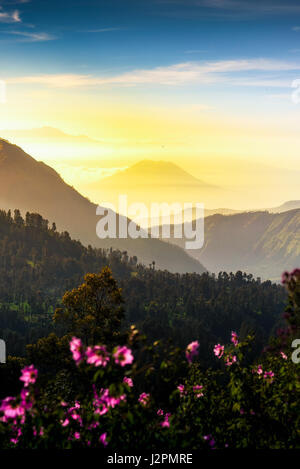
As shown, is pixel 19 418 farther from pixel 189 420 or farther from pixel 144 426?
pixel 189 420

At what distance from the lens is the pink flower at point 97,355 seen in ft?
47.3

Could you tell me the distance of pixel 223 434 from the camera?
65.8 ft

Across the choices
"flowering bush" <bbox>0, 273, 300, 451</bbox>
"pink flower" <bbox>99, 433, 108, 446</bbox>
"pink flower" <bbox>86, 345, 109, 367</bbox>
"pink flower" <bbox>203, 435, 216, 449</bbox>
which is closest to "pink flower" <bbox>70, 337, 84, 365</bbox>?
"flowering bush" <bbox>0, 273, 300, 451</bbox>

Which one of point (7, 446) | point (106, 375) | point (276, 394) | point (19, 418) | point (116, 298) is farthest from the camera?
point (116, 298)

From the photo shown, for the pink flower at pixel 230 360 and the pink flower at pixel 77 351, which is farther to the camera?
the pink flower at pixel 230 360

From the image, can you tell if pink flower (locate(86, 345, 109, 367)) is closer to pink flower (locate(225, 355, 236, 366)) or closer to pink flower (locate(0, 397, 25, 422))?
pink flower (locate(0, 397, 25, 422))

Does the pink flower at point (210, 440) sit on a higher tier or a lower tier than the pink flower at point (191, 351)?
lower

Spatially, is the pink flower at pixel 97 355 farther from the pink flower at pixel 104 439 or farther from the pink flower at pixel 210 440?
the pink flower at pixel 210 440

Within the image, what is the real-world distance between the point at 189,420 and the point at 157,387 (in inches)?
229

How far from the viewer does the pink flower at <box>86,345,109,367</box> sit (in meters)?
14.4

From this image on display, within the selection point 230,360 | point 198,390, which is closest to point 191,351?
point 230,360

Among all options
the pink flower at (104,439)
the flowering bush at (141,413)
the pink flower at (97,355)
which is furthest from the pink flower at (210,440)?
the pink flower at (97,355)

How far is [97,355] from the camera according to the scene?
1452 cm
